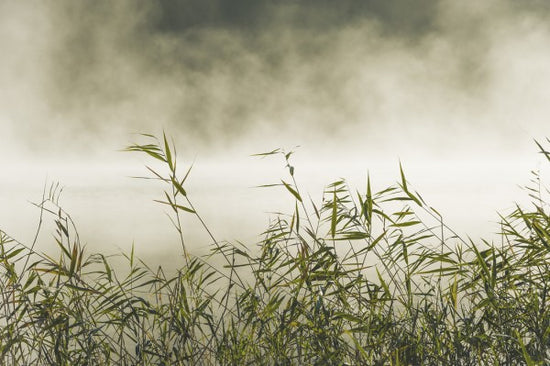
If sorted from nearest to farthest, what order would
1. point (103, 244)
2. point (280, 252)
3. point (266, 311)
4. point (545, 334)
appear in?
point (545, 334), point (266, 311), point (280, 252), point (103, 244)

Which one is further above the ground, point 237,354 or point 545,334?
point 237,354

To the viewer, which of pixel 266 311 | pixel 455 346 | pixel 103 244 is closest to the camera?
pixel 455 346

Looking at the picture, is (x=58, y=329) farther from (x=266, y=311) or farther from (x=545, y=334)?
(x=545, y=334)

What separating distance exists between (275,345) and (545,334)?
1664 millimetres

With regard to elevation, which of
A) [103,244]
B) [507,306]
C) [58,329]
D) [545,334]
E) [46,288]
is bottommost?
[545,334]

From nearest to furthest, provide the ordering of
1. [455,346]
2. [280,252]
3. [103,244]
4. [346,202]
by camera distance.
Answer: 1. [455,346]
2. [280,252]
3. [346,202]
4. [103,244]

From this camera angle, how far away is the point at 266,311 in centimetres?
296

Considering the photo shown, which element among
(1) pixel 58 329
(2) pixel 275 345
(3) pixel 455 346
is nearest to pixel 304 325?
(2) pixel 275 345

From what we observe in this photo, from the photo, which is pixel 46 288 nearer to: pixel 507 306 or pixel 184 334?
pixel 184 334

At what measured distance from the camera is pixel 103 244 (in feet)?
92.1

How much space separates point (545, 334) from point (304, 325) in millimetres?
1440

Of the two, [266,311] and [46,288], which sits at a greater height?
[46,288]

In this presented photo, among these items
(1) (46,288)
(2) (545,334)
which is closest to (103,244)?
(1) (46,288)

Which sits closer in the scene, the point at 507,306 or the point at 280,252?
the point at 507,306
